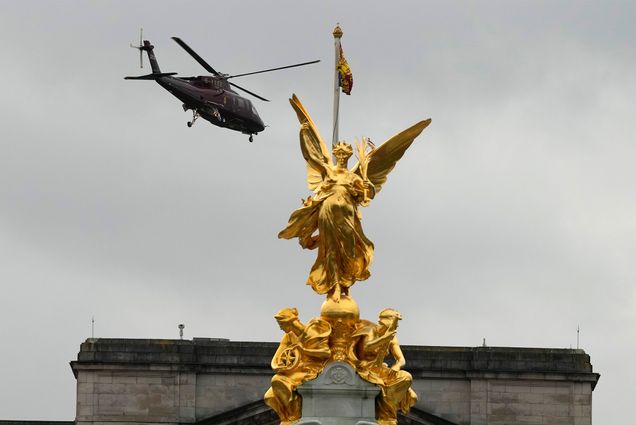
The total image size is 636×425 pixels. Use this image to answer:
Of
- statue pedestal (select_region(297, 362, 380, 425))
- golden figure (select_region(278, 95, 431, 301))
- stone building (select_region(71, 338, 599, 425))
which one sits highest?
stone building (select_region(71, 338, 599, 425))

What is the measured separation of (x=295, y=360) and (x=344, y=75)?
7.35 m

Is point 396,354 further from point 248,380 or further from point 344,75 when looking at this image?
point 248,380

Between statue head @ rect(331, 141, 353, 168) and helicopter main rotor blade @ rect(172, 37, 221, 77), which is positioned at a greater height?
helicopter main rotor blade @ rect(172, 37, 221, 77)

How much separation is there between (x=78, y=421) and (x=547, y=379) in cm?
1822

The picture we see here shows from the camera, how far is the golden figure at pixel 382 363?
322ft

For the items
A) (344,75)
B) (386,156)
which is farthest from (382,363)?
(344,75)

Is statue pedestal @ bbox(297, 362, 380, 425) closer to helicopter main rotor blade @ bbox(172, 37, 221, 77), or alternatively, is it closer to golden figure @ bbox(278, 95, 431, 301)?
golden figure @ bbox(278, 95, 431, 301)

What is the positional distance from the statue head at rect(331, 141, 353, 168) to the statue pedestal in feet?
15.9

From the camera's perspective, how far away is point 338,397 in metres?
97.6

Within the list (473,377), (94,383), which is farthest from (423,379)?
(94,383)

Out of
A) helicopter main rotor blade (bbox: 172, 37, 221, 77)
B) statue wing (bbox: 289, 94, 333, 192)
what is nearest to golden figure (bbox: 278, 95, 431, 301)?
statue wing (bbox: 289, 94, 333, 192)

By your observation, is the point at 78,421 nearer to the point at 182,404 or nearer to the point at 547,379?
the point at 182,404

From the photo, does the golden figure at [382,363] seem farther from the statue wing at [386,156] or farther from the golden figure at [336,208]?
the statue wing at [386,156]

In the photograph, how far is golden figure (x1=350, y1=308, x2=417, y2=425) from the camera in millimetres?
98125
